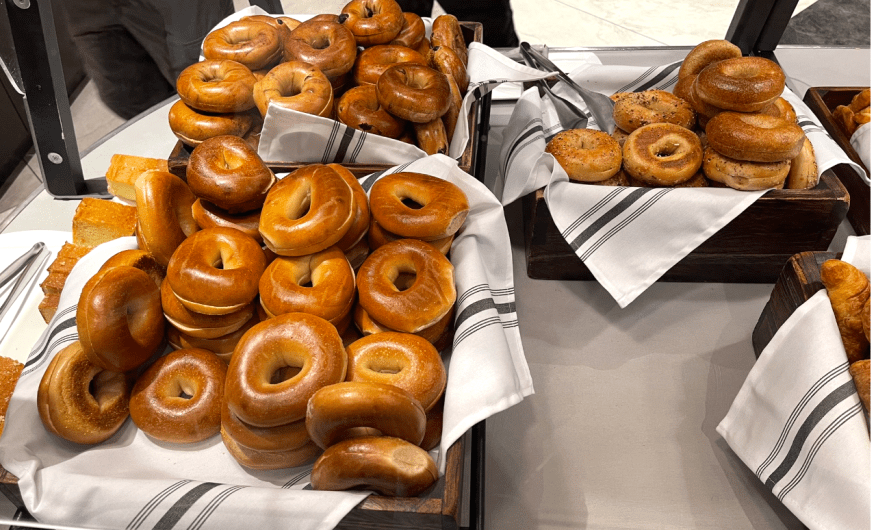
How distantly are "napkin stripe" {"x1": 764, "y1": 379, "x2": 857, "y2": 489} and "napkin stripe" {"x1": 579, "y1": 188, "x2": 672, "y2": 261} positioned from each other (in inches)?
16.7

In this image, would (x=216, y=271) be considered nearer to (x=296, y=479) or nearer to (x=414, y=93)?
(x=296, y=479)

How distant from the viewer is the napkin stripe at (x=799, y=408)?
805 millimetres

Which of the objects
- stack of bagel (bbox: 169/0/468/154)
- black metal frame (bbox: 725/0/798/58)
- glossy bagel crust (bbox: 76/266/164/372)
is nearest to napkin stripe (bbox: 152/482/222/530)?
glossy bagel crust (bbox: 76/266/164/372)

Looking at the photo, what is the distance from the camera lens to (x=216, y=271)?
85 centimetres

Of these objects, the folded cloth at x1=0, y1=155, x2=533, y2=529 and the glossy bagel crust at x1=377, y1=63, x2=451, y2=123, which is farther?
the glossy bagel crust at x1=377, y1=63, x2=451, y2=123

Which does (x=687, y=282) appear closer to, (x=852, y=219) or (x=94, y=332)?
(x=852, y=219)

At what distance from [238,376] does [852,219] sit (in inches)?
48.4

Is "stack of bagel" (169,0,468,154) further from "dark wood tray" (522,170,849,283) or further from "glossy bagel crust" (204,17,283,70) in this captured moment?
"dark wood tray" (522,170,849,283)

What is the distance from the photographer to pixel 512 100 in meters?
1.61

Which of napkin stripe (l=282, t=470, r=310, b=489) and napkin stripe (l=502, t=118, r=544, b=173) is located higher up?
napkin stripe (l=502, t=118, r=544, b=173)

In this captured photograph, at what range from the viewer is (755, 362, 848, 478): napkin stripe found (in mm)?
805

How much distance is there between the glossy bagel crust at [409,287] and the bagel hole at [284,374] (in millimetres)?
132

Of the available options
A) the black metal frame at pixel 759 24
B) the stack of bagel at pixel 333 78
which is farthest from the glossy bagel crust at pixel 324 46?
the black metal frame at pixel 759 24

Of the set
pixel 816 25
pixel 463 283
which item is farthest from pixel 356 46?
pixel 816 25
